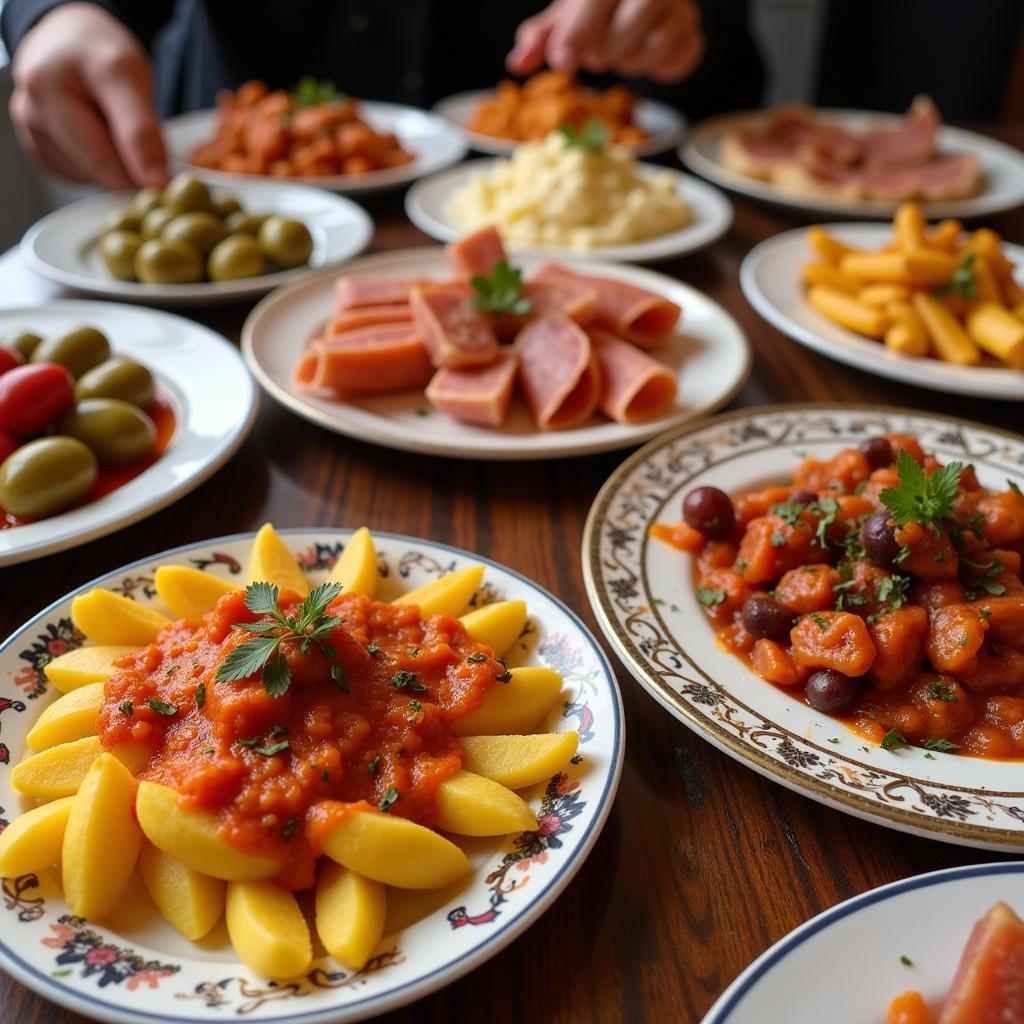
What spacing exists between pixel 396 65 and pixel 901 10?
13.6 ft

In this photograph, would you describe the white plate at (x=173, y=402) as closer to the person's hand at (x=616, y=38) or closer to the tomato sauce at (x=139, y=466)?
the tomato sauce at (x=139, y=466)

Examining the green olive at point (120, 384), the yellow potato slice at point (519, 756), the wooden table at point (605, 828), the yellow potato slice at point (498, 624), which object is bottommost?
the wooden table at point (605, 828)

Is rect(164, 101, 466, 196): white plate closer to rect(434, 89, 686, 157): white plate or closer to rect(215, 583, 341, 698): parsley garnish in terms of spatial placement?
rect(434, 89, 686, 157): white plate

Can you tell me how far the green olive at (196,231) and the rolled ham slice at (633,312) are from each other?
120 centimetres

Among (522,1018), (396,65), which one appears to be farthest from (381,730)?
(396,65)

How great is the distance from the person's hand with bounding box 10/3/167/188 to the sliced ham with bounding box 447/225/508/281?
1609 millimetres

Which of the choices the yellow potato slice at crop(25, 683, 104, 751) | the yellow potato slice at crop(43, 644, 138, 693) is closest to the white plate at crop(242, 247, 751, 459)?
the yellow potato slice at crop(43, 644, 138, 693)

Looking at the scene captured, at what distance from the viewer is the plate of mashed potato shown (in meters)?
3.40

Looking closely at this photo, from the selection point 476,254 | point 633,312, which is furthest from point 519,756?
point 476,254

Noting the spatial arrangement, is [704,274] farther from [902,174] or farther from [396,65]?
[396,65]

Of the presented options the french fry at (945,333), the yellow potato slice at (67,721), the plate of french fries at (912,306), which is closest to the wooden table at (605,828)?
the yellow potato slice at (67,721)

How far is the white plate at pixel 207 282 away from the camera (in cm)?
294

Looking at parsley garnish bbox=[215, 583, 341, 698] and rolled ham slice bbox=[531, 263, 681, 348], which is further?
rolled ham slice bbox=[531, 263, 681, 348]

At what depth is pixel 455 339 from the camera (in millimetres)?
2463
